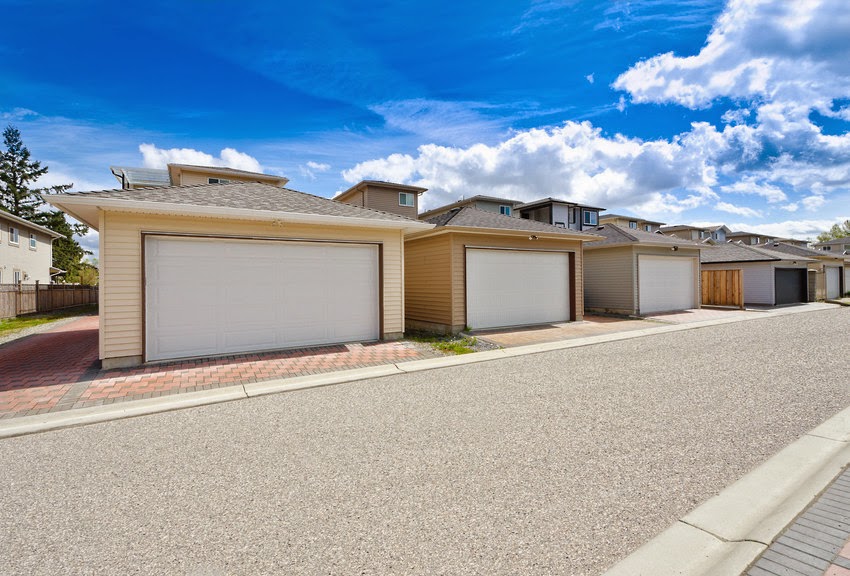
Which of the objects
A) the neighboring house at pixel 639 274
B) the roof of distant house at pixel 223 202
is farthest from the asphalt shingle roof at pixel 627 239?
the roof of distant house at pixel 223 202

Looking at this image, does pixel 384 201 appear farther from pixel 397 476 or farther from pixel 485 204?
pixel 397 476

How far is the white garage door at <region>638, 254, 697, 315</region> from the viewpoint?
16.5m

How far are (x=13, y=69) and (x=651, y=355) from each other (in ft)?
61.1

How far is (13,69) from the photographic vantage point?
1130 cm

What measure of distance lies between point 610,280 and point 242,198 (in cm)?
1475

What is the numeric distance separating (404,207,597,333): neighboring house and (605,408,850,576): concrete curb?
8466 mm

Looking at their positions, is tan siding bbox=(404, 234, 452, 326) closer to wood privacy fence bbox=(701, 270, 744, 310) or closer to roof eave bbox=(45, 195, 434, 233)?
roof eave bbox=(45, 195, 434, 233)

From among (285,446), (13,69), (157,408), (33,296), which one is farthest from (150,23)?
(33,296)

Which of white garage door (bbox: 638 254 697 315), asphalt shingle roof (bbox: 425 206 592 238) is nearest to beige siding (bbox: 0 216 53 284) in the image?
asphalt shingle roof (bbox: 425 206 592 238)

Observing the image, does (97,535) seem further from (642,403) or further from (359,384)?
(642,403)

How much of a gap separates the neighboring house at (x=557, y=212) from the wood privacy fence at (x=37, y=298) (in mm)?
30353

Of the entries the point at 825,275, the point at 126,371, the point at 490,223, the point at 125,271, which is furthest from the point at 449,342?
the point at 825,275

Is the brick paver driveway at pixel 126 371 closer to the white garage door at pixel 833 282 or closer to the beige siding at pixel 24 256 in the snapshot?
the beige siding at pixel 24 256

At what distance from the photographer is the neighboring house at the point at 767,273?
20844mm
